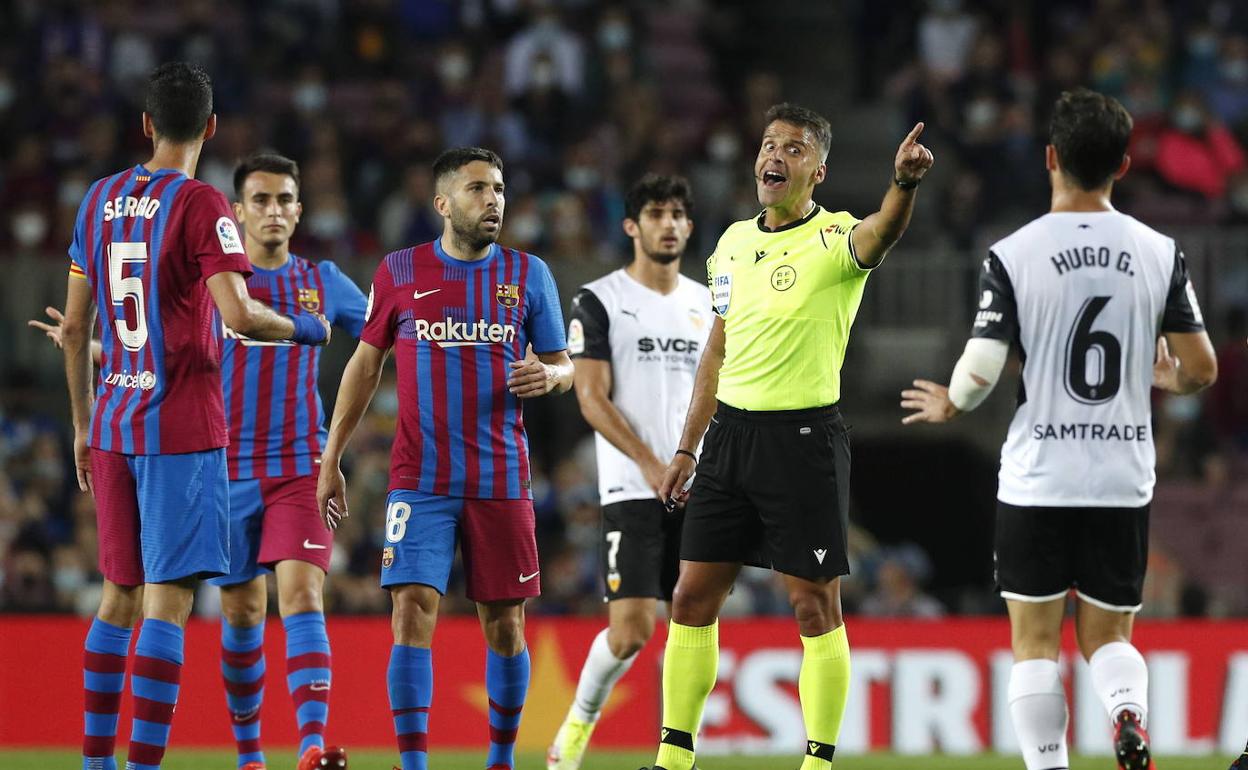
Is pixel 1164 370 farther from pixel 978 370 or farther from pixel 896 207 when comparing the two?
pixel 896 207

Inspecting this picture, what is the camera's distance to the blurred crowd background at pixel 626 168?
563 inches

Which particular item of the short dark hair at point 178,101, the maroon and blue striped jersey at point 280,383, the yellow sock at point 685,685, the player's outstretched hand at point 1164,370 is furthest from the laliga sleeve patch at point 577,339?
the player's outstretched hand at point 1164,370

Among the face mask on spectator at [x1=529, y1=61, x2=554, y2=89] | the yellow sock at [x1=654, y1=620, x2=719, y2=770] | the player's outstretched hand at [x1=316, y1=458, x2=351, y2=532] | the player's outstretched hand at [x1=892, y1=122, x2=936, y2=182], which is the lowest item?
the yellow sock at [x1=654, y1=620, x2=719, y2=770]

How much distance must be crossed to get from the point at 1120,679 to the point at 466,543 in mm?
2627

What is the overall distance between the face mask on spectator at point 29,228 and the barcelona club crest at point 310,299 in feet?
26.8

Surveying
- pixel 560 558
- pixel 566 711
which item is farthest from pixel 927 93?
pixel 566 711

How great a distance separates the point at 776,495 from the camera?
23.1 ft

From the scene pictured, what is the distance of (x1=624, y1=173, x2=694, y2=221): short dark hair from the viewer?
29.3 ft

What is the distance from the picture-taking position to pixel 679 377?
896 centimetres

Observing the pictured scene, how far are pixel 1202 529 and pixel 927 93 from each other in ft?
16.2

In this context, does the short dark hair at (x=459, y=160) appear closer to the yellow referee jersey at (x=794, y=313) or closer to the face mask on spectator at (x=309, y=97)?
the yellow referee jersey at (x=794, y=313)

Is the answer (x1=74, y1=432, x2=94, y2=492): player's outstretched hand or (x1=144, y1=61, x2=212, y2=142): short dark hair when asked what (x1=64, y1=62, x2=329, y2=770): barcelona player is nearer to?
(x1=144, y1=61, x2=212, y2=142): short dark hair

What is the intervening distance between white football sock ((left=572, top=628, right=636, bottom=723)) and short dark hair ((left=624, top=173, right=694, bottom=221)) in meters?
2.09

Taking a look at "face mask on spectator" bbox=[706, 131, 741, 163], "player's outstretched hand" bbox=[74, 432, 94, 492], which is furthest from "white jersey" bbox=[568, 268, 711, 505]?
"face mask on spectator" bbox=[706, 131, 741, 163]
